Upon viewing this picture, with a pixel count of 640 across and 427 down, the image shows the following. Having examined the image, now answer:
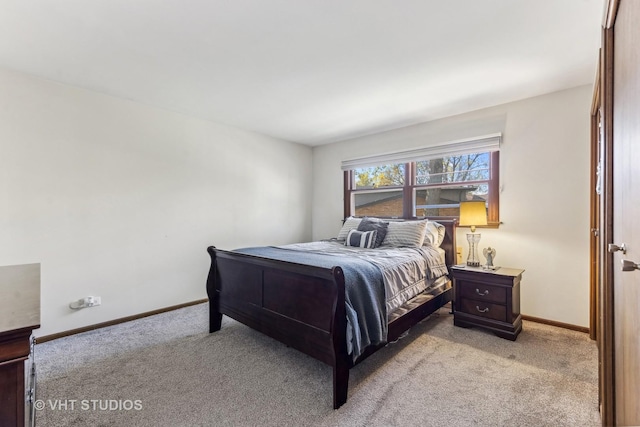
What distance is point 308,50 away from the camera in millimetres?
2150

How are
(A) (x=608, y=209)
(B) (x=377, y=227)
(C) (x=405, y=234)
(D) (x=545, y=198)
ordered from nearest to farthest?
(A) (x=608, y=209), (D) (x=545, y=198), (C) (x=405, y=234), (B) (x=377, y=227)

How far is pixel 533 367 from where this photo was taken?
208cm

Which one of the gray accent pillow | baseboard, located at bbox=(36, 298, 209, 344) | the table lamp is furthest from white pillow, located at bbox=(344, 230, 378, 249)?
baseboard, located at bbox=(36, 298, 209, 344)

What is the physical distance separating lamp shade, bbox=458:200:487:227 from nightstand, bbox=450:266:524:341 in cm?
45

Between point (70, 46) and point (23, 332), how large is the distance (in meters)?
2.29

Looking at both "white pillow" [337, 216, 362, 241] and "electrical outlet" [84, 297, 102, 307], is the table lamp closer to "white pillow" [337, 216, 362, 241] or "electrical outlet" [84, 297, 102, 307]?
"white pillow" [337, 216, 362, 241]

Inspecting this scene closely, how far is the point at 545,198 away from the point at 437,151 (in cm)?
121

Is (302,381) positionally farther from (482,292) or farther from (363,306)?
(482,292)

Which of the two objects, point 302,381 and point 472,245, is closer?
point 302,381

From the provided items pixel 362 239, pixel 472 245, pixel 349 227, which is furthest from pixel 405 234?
pixel 349 227

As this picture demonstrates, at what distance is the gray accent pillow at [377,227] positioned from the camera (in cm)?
328

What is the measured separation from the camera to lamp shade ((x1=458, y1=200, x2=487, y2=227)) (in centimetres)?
289

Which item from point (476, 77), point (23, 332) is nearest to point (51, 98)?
point (23, 332)

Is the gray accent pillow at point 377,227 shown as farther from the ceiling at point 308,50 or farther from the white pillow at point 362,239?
the ceiling at point 308,50
